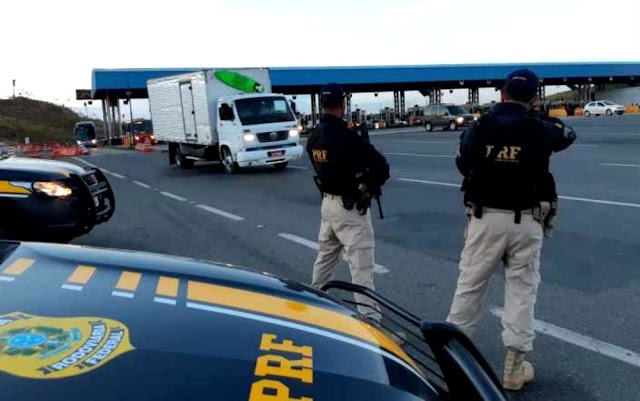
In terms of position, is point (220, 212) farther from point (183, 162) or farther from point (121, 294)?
point (183, 162)

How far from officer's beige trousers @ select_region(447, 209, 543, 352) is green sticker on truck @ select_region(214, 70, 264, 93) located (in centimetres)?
1568

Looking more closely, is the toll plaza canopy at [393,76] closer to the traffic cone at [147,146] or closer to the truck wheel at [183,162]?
the traffic cone at [147,146]

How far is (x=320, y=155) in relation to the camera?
4512mm

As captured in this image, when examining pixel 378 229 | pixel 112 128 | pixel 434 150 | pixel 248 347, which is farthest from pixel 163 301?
pixel 112 128

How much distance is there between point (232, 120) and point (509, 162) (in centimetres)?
1441

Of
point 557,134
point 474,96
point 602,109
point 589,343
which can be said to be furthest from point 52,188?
point 474,96

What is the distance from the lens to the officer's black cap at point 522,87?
11.7 ft

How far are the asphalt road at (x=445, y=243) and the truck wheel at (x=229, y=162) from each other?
1.58m

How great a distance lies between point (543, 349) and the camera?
13.7 feet

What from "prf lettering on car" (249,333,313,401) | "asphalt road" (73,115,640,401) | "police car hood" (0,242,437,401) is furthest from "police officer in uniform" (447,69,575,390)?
"prf lettering on car" (249,333,313,401)

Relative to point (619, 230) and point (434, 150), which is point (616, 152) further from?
point (619, 230)

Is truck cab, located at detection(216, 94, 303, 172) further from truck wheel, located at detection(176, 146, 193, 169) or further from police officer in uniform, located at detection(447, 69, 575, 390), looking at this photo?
police officer in uniform, located at detection(447, 69, 575, 390)

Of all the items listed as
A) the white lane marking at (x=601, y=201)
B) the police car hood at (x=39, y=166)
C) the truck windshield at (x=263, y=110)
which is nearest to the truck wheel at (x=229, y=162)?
the truck windshield at (x=263, y=110)

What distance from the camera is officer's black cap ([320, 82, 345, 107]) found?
14.4ft
